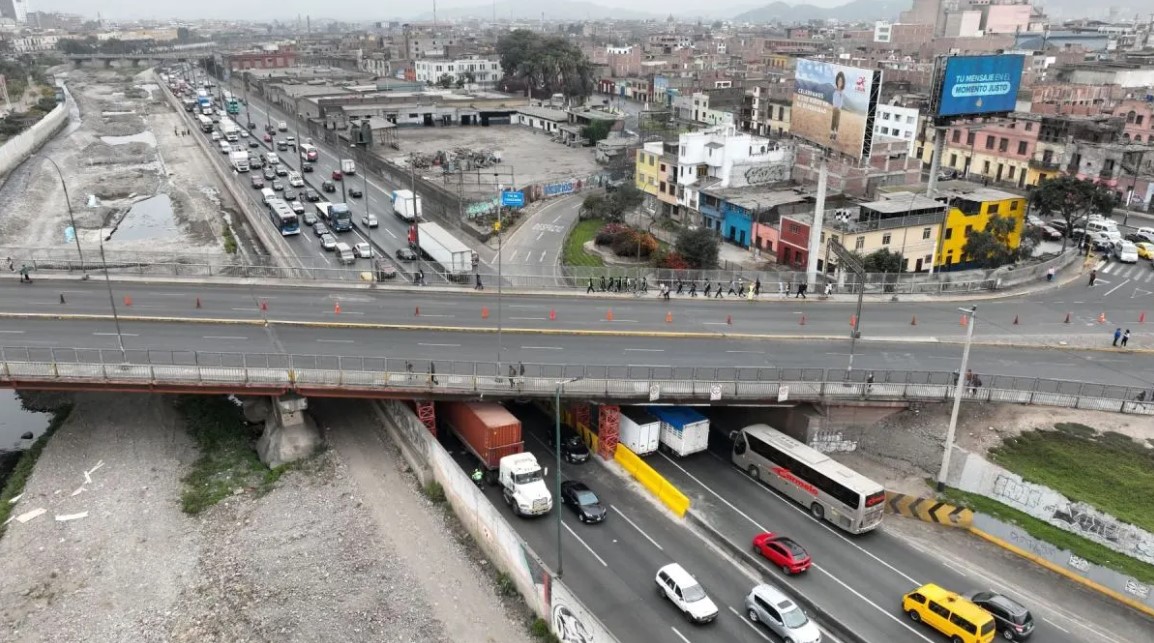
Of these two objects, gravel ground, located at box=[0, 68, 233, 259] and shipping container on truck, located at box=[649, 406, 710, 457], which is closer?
shipping container on truck, located at box=[649, 406, 710, 457]

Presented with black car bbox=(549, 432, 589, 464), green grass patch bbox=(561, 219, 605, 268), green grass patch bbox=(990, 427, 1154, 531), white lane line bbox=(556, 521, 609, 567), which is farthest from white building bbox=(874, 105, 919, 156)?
white lane line bbox=(556, 521, 609, 567)

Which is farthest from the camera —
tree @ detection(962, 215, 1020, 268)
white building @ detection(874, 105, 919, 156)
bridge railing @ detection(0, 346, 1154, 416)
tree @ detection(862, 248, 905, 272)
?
white building @ detection(874, 105, 919, 156)

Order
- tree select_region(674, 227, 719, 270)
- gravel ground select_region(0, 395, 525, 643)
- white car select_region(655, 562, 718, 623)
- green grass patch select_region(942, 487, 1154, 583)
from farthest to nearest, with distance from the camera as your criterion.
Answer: tree select_region(674, 227, 719, 270) → gravel ground select_region(0, 395, 525, 643) → green grass patch select_region(942, 487, 1154, 583) → white car select_region(655, 562, 718, 623)

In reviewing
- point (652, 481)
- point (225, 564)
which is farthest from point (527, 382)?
point (225, 564)

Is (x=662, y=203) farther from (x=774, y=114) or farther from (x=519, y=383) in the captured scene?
(x=519, y=383)

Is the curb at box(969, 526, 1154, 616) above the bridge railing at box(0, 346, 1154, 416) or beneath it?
beneath

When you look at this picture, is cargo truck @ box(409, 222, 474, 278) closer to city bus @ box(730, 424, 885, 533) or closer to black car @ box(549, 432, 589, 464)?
black car @ box(549, 432, 589, 464)

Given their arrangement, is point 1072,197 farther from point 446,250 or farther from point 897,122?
point 446,250

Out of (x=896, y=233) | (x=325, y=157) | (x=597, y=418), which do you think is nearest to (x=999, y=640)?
(x=597, y=418)
